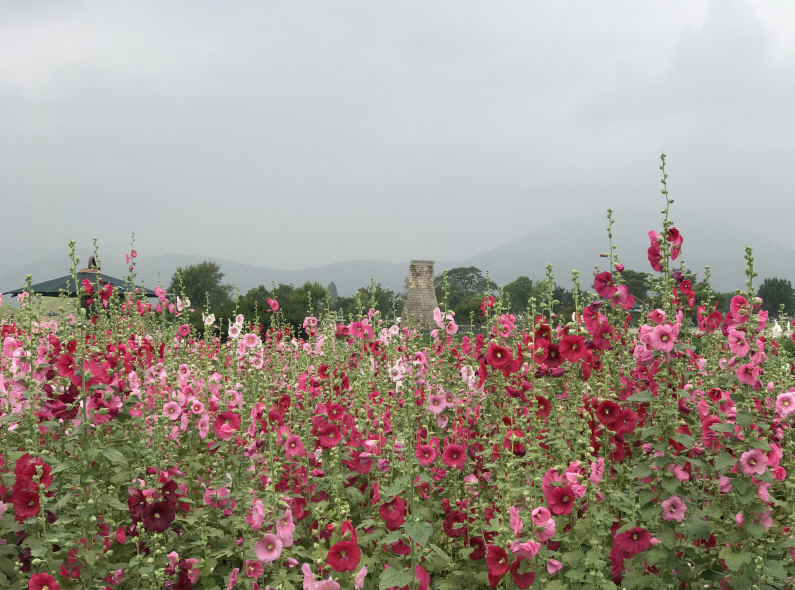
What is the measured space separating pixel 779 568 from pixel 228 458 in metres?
3.34

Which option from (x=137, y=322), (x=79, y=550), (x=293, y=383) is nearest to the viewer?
(x=79, y=550)

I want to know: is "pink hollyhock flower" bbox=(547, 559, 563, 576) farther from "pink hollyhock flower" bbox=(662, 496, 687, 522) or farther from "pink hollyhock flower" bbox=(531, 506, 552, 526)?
"pink hollyhock flower" bbox=(662, 496, 687, 522)

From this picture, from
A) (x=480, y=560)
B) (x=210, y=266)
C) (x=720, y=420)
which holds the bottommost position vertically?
(x=480, y=560)

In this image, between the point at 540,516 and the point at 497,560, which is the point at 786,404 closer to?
the point at 540,516

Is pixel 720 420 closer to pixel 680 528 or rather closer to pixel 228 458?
pixel 680 528

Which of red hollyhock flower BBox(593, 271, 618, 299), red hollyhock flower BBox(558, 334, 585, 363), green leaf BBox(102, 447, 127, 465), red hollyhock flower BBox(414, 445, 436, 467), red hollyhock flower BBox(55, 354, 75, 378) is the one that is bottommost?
red hollyhock flower BBox(414, 445, 436, 467)

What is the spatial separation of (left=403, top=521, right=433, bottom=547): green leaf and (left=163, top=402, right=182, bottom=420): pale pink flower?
196 centimetres

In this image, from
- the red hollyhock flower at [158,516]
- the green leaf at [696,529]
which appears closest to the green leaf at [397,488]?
the red hollyhock flower at [158,516]

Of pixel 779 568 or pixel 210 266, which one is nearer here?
pixel 779 568

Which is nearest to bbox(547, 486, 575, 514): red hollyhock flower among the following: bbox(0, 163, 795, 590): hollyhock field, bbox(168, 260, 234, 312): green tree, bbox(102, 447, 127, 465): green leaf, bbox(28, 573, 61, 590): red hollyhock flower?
bbox(0, 163, 795, 590): hollyhock field

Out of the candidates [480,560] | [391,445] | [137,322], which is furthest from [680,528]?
[137,322]

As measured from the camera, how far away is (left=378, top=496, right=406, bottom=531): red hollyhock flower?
2848 millimetres

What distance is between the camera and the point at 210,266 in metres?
64.5

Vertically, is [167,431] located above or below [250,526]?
above
